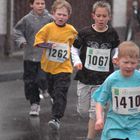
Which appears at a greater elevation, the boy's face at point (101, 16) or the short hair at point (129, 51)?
the short hair at point (129, 51)

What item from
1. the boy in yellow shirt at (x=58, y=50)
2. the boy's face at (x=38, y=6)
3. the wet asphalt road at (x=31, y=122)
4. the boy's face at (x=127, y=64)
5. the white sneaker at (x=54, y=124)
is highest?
the boy's face at (x=127, y=64)

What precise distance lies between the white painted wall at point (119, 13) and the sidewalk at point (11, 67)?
4.07 meters

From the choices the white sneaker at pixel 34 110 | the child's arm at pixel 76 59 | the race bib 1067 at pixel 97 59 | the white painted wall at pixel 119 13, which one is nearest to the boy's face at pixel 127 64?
the child's arm at pixel 76 59

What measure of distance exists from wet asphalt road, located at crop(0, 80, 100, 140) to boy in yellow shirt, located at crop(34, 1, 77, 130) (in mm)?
303

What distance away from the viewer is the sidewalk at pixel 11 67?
47.3ft

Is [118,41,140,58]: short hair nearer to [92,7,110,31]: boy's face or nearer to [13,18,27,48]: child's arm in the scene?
[92,7,110,31]: boy's face

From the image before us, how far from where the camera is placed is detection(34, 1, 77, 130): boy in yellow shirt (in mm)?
9203

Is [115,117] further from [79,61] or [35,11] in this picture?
[35,11]

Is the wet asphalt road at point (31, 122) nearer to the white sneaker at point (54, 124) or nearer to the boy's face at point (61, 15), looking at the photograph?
the white sneaker at point (54, 124)

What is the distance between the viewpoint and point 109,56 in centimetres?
825

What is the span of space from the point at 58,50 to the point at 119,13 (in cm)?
1145

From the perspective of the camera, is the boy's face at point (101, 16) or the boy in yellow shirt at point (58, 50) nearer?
the boy's face at point (101, 16)

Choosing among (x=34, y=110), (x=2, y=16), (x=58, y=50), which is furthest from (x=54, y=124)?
(x=2, y=16)

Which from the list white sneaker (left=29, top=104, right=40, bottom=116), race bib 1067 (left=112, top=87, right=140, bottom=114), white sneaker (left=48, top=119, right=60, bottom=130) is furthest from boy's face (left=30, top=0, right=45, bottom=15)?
race bib 1067 (left=112, top=87, right=140, bottom=114)
